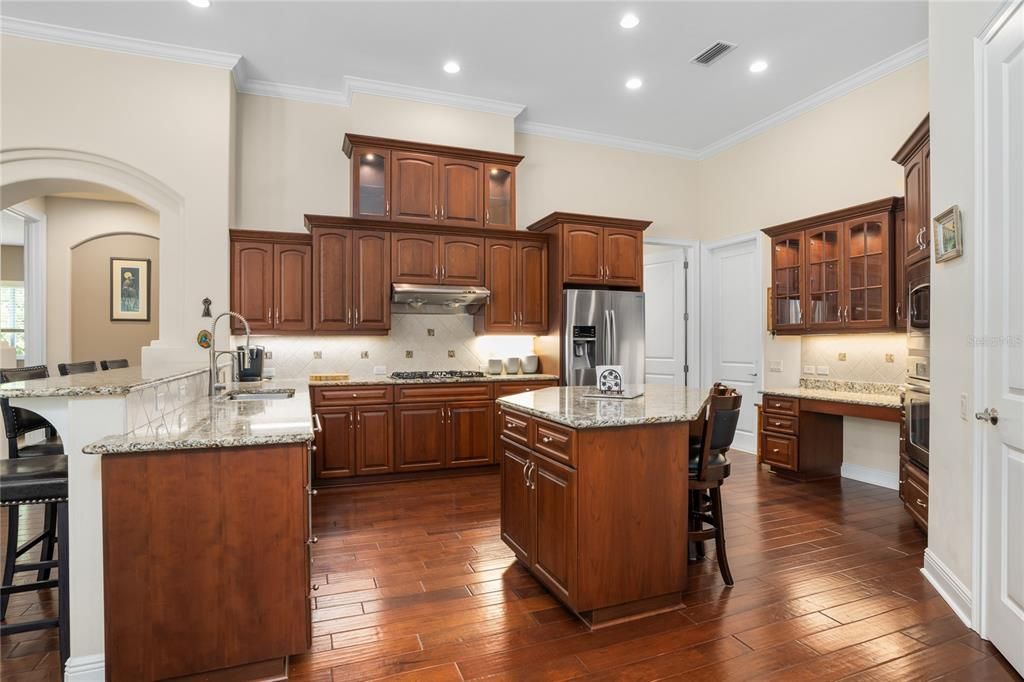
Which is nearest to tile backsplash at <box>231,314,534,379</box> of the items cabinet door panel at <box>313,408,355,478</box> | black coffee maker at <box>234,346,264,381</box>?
cabinet door panel at <box>313,408,355,478</box>

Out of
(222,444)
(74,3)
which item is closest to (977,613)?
(222,444)

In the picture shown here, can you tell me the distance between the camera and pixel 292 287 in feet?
16.4

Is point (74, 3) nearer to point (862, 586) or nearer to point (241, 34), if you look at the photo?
point (241, 34)

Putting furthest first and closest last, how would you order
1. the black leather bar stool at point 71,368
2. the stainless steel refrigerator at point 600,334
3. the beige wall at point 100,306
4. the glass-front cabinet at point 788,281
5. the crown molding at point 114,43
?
the beige wall at point 100,306 → the stainless steel refrigerator at point 600,334 → the glass-front cabinet at point 788,281 → the crown molding at point 114,43 → the black leather bar stool at point 71,368

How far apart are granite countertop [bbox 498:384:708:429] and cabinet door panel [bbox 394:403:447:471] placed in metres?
1.82

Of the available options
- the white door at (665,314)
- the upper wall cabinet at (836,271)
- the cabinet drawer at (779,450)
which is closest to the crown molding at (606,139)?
the white door at (665,314)

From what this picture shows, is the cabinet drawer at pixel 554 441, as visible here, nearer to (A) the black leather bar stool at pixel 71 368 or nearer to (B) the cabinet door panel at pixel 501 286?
(B) the cabinet door panel at pixel 501 286

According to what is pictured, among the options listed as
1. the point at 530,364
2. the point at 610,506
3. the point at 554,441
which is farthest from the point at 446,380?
the point at 610,506

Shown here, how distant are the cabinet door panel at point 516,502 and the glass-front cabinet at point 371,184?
295 centimetres

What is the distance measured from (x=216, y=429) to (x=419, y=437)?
2.93 m

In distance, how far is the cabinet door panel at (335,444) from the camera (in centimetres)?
475

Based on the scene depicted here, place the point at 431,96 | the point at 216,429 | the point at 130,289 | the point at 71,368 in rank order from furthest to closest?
the point at 130,289, the point at 431,96, the point at 71,368, the point at 216,429

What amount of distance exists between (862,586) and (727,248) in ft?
14.7

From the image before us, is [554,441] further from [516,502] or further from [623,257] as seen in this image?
[623,257]
